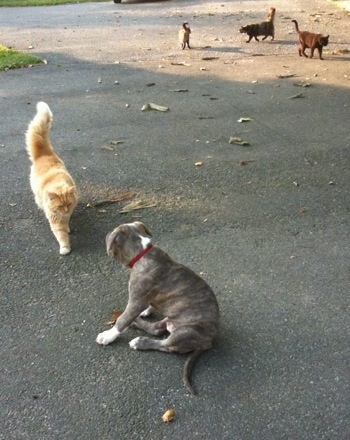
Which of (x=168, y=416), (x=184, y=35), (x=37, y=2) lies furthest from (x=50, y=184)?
(x=37, y=2)

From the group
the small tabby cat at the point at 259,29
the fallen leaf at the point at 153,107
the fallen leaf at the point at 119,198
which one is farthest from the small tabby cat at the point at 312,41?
the fallen leaf at the point at 119,198

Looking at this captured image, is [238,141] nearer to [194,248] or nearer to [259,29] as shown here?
[194,248]

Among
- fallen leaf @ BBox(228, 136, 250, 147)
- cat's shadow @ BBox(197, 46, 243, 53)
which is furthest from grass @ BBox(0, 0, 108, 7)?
fallen leaf @ BBox(228, 136, 250, 147)

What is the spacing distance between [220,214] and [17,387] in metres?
2.54

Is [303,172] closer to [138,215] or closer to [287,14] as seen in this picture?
[138,215]

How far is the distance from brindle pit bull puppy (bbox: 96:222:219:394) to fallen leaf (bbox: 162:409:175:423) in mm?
416

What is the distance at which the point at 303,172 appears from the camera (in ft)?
18.7

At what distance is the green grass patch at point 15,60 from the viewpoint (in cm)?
1068

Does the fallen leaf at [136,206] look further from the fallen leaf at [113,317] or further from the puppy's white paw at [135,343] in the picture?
the puppy's white paw at [135,343]

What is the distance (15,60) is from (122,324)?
30.4 ft

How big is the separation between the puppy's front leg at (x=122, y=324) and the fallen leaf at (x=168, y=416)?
25.1 inches

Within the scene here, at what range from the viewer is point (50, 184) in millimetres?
4469

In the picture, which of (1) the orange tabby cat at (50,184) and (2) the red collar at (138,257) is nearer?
(2) the red collar at (138,257)

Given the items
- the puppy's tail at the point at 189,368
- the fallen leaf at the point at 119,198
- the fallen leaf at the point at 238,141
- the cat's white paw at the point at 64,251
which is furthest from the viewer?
the fallen leaf at the point at 238,141
